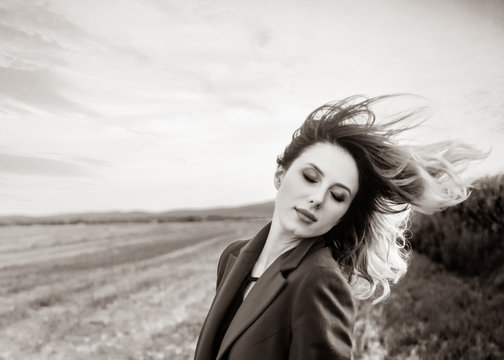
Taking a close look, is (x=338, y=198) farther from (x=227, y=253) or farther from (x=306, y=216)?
(x=227, y=253)

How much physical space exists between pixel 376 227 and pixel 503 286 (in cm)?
441

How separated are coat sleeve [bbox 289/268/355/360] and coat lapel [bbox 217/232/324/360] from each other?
0.43 feet

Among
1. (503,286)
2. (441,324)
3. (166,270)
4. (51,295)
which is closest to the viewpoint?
(441,324)

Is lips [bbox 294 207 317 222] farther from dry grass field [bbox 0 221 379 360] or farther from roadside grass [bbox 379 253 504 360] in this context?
dry grass field [bbox 0 221 379 360]

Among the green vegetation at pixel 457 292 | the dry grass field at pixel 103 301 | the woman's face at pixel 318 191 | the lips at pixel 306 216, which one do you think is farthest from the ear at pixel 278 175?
the dry grass field at pixel 103 301

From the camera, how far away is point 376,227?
8.25 feet

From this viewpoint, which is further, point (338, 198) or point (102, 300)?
point (102, 300)

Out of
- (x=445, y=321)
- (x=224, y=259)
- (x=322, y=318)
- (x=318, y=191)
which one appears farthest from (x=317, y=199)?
(x=445, y=321)

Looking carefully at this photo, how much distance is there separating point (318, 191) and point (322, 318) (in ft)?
2.00

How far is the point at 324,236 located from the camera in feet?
8.03

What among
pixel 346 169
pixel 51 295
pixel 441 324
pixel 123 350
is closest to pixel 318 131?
pixel 346 169

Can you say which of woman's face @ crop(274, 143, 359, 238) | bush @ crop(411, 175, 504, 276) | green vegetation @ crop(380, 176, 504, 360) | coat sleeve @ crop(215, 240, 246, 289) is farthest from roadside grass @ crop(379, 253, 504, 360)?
woman's face @ crop(274, 143, 359, 238)

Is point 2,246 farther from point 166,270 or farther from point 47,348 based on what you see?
point 47,348

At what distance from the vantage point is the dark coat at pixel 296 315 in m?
1.81
